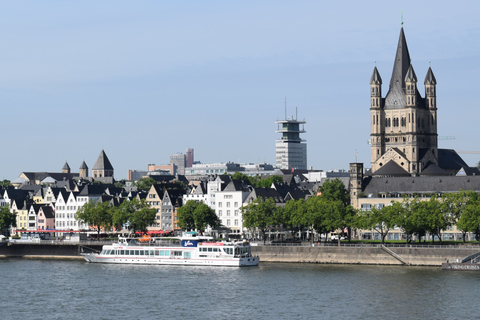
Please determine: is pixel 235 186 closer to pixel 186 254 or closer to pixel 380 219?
pixel 380 219

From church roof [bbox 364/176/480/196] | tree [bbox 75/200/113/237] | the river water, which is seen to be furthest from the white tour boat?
tree [bbox 75/200/113/237]

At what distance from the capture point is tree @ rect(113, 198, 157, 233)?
171 m

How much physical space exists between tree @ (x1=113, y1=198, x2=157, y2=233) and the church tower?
42.8m

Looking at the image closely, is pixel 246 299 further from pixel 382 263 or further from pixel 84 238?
pixel 84 238

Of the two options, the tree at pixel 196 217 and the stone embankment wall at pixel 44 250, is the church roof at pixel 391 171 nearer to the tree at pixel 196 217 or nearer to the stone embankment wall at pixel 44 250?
the tree at pixel 196 217

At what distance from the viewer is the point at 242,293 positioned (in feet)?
324

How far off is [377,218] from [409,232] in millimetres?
4699

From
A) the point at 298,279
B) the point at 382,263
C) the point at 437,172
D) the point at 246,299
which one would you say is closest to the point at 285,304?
the point at 246,299

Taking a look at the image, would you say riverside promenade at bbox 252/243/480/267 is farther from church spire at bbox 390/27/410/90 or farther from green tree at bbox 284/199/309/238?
church spire at bbox 390/27/410/90

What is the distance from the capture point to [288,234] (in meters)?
168

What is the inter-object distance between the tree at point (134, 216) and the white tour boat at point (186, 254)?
27293mm

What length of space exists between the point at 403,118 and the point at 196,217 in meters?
49.7

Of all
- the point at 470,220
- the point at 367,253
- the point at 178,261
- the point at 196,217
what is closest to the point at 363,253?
the point at 367,253

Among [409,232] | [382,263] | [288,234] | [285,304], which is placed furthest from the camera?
[288,234]
